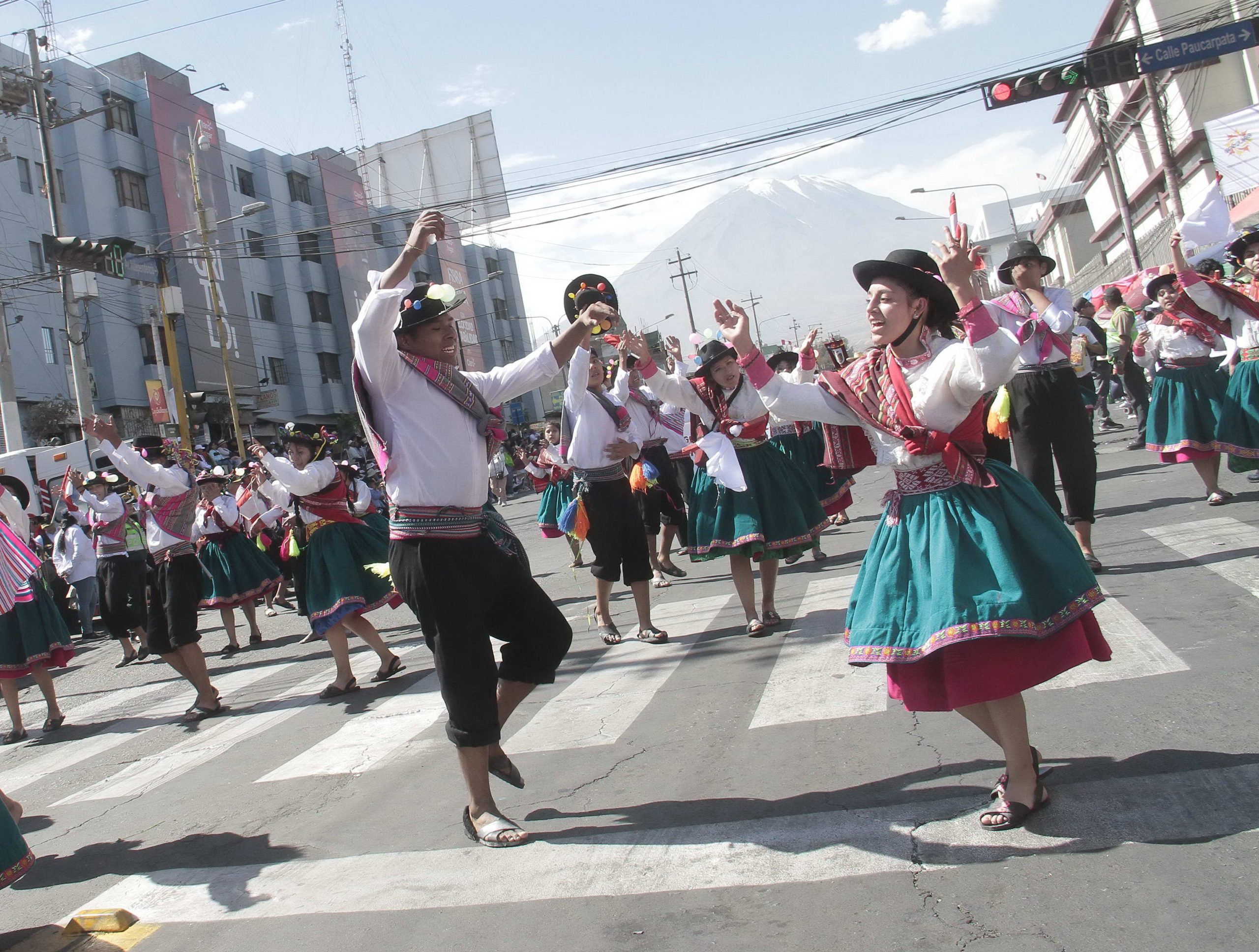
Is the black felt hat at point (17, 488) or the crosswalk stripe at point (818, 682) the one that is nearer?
the crosswalk stripe at point (818, 682)

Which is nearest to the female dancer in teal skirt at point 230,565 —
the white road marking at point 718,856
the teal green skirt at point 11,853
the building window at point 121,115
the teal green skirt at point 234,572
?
the teal green skirt at point 234,572

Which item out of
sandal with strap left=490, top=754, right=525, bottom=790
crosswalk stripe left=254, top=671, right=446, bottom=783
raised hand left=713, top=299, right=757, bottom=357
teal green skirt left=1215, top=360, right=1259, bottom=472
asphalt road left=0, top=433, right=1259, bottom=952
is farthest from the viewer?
teal green skirt left=1215, top=360, right=1259, bottom=472

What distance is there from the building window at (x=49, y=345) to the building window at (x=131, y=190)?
7.02m

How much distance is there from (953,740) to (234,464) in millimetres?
26777

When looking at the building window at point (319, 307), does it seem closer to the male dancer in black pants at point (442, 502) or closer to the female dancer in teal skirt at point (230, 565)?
the female dancer in teal skirt at point (230, 565)

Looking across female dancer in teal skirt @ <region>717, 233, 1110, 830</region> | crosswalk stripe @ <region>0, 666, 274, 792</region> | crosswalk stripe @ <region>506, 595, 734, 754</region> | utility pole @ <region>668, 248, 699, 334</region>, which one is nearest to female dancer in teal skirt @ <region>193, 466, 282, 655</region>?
crosswalk stripe @ <region>0, 666, 274, 792</region>

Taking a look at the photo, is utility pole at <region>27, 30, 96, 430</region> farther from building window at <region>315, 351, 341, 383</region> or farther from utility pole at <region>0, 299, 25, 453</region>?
building window at <region>315, 351, 341, 383</region>

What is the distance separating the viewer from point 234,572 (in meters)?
11.0

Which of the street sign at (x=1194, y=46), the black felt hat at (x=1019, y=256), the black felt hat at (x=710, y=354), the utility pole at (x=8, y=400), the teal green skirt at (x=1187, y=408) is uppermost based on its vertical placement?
the street sign at (x=1194, y=46)

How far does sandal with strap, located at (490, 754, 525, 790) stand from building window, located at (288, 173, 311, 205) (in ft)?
154

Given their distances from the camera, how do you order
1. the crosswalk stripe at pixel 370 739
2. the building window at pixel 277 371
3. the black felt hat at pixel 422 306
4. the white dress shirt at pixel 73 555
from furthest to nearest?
the building window at pixel 277 371 < the white dress shirt at pixel 73 555 < the crosswalk stripe at pixel 370 739 < the black felt hat at pixel 422 306

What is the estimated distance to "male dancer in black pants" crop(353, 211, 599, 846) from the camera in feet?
13.7

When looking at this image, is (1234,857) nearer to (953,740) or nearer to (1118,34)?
(953,740)

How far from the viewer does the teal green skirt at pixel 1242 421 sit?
8.12 m
